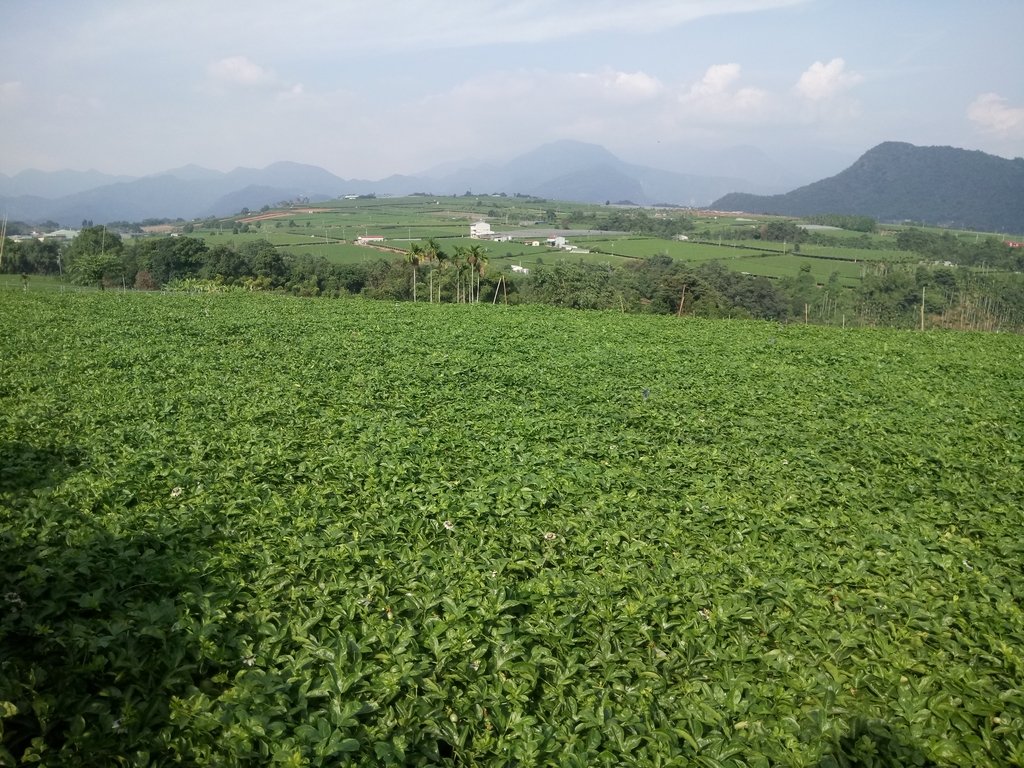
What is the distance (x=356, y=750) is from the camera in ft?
9.70

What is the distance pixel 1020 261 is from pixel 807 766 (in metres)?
102

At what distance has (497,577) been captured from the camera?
464 cm

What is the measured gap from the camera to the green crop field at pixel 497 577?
321 cm

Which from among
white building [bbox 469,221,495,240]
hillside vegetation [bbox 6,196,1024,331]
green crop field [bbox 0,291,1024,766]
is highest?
white building [bbox 469,221,495,240]

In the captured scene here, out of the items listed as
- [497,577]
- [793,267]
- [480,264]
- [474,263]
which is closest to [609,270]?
[480,264]

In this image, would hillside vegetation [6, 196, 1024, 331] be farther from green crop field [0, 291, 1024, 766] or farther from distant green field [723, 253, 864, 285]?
green crop field [0, 291, 1024, 766]

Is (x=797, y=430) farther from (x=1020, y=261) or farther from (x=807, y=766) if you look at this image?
(x=1020, y=261)

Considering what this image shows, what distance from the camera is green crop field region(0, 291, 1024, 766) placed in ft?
10.5

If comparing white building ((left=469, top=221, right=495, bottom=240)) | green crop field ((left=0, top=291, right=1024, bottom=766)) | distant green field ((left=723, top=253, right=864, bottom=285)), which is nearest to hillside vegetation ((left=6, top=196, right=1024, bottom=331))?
distant green field ((left=723, top=253, right=864, bottom=285))

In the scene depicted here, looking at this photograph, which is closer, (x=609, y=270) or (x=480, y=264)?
(x=480, y=264)

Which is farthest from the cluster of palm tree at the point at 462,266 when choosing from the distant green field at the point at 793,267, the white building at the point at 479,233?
the white building at the point at 479,233

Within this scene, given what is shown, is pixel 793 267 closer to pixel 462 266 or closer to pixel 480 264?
pixel 480 264

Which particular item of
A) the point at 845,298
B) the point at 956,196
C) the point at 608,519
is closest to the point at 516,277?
the point at 845,298

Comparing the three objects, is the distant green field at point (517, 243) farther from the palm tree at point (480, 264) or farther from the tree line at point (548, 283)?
the palm tree at point (480, 264)
